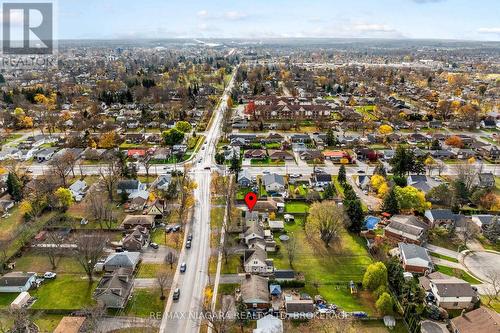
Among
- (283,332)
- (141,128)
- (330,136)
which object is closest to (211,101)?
(141,128)

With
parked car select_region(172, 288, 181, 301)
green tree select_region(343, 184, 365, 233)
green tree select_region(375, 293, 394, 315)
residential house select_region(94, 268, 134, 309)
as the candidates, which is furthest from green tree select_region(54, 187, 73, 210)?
green tree select_region(375, 293, 394, 315)

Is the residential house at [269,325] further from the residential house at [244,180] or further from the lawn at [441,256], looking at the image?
the residential house at [244,180]

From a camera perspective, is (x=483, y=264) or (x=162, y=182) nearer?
(x=483, y=264)

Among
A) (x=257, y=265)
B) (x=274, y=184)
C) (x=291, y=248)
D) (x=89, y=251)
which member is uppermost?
(x=274, y=184)

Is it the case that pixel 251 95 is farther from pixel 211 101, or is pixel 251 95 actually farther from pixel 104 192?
pixel 104 192

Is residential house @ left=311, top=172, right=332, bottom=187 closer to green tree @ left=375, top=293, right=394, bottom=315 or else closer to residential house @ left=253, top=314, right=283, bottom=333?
green tree @ left=375, top=293, right=394, bottom=315

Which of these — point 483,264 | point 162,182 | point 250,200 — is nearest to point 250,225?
point 250,200

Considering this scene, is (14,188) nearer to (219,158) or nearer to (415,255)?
(219,158)
